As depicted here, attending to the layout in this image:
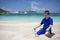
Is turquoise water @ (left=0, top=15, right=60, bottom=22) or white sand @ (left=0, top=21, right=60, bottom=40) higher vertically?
turquoise water @ (left=0, top=15, right=60, bottom=22)

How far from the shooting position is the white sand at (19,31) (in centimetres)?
261

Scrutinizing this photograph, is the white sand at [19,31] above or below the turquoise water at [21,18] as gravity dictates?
below

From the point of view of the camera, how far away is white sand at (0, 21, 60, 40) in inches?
103

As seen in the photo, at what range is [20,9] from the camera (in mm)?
2852

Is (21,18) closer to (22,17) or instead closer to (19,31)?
(22,17)

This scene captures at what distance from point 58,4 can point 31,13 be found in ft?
1.67

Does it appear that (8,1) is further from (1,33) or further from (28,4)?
(1,33)

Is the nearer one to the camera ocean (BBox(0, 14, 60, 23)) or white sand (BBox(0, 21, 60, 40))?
white sand (BBox(0, 21, 60, 40))

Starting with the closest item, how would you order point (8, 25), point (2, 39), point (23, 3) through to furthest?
point (2, 39), point (23, 3), point (8, 25)

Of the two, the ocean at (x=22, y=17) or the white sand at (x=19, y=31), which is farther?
the ocean at (x=22, y=17)

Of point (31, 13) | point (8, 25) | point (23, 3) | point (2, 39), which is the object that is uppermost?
point (23, 3)

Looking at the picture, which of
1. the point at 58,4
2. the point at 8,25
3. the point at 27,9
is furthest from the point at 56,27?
the point at 8,25

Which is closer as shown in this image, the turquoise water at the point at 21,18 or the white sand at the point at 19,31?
the white sand at the point at 19,31

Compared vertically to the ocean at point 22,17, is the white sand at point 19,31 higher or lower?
lower
